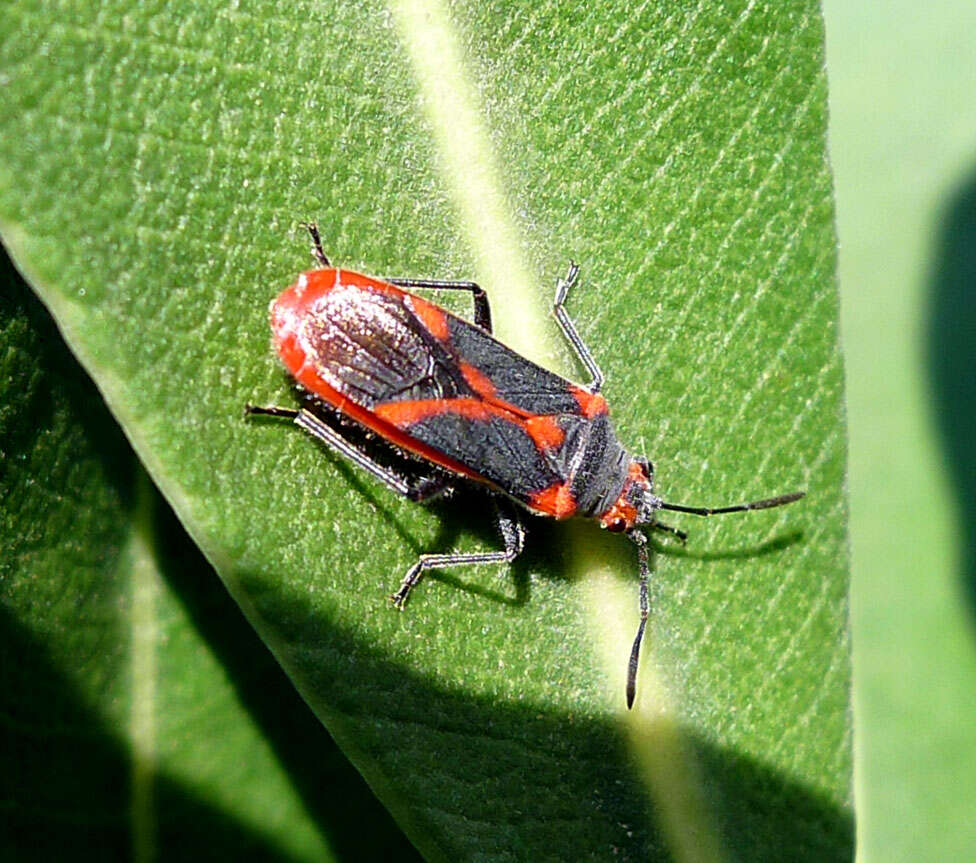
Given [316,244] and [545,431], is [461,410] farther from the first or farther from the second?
[316,244]

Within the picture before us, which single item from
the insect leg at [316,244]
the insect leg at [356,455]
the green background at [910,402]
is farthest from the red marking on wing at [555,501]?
the green background at [910,402]

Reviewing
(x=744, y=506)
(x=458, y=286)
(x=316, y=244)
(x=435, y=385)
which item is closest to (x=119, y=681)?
(x=435, y=385)

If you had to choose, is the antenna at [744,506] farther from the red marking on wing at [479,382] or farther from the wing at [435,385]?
the red marking on wing at [479,382]

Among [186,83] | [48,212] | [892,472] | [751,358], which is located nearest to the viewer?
[48,212]

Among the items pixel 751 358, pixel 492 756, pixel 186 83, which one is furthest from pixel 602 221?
pixel 492 756

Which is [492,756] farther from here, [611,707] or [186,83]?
[186,83]

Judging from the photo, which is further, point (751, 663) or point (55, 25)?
point (751, 663)

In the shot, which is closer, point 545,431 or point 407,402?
point 407,402
